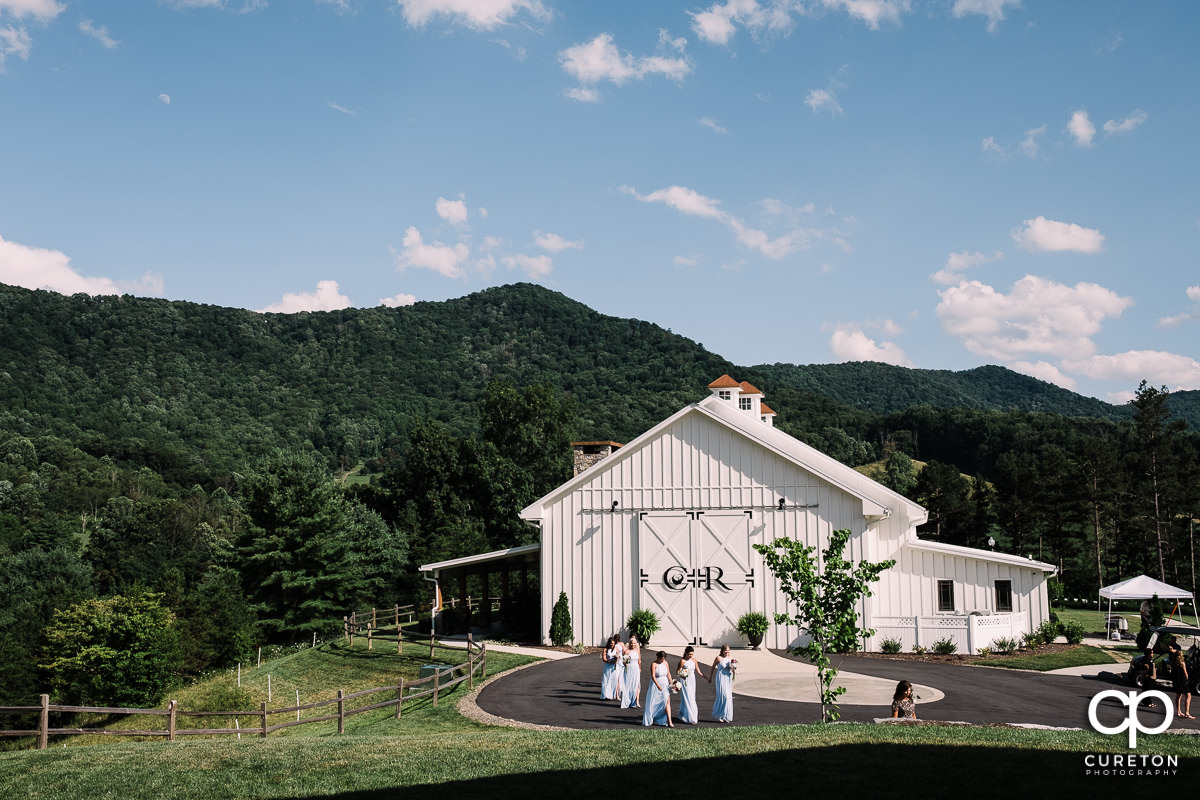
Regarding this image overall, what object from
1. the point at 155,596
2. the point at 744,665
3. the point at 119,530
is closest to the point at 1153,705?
the point at 744,665

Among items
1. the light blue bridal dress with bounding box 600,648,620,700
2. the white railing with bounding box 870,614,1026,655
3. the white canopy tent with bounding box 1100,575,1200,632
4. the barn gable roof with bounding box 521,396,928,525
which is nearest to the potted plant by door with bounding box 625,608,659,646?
the barn gable roof with bounding box 521,396,928,525

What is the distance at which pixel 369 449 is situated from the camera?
11800 cm

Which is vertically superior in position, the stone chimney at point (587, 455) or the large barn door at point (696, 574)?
the stone chimney at point (587, 455)

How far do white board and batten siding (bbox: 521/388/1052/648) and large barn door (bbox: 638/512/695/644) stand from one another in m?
0.03

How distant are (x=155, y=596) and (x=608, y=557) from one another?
2158cm

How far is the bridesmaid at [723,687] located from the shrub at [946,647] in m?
12.0

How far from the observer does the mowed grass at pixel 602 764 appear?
1077 cm

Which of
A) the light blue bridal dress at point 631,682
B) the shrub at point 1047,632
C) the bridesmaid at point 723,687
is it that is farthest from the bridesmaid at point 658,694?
the shrub at point 1047,632

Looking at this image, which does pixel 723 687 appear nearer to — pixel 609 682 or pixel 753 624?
pixel 609 682

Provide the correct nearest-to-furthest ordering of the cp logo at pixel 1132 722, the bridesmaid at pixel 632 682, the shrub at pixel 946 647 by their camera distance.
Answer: the cp logo at pixel 1132 722
the bridesmaid at pixel 632 682
the shrub at pixel 946 647

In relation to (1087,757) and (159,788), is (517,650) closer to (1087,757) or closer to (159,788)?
(159,788)

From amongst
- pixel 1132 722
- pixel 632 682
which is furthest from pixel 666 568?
pixel 1132 722

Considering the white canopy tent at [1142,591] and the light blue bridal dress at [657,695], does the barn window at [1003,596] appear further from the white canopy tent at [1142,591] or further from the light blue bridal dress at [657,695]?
Answer: the light blue bridal dress at [657,695]

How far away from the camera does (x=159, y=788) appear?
12.1m
